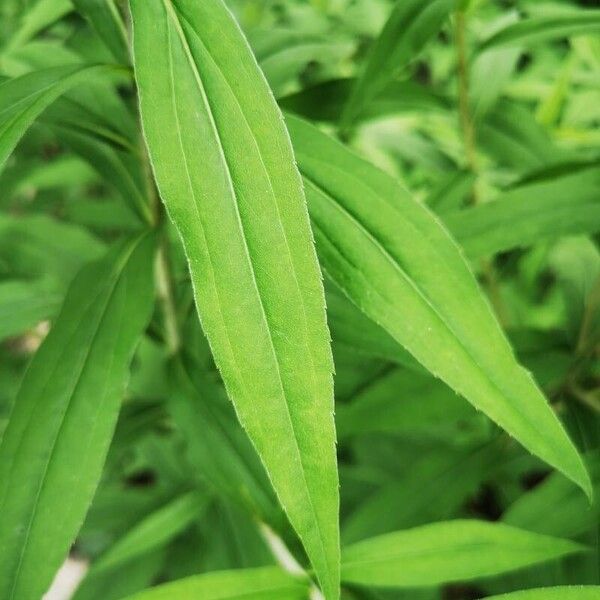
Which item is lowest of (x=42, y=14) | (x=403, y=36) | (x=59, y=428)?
(x=59, y=428)

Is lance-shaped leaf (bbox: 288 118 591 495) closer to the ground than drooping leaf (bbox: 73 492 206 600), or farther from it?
farther from it

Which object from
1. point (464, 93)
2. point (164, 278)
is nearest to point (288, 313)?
point (164, 278)

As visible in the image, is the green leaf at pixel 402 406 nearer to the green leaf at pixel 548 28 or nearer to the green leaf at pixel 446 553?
the green leaf at pixel 446 553

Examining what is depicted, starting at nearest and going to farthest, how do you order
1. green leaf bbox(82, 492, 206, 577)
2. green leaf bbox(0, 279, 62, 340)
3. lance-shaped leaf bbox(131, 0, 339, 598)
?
lance-shaped leaf bbox(131, 0, 339, 598) < green leaf bbox(0, 279, 62, 340) < green leaf bbox(82, 492, 206, 577)

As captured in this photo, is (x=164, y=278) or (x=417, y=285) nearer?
(x=417, y=285)

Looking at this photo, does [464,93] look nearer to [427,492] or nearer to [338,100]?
[338,100]

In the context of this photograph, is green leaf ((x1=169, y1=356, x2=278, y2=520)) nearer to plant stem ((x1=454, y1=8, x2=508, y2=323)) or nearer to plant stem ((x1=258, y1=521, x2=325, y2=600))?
plant stem ((x1=258, y1=521, x2=325, y2=600))

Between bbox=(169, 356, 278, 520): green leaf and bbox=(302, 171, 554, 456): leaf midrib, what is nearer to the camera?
bbox=(302, 171, 554, 456): leaf midrib

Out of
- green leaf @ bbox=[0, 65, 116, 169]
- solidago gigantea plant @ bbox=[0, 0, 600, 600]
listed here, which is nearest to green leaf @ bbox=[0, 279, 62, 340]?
solidago gigantea plant @ bbox=[0, 0, 600, 600]
